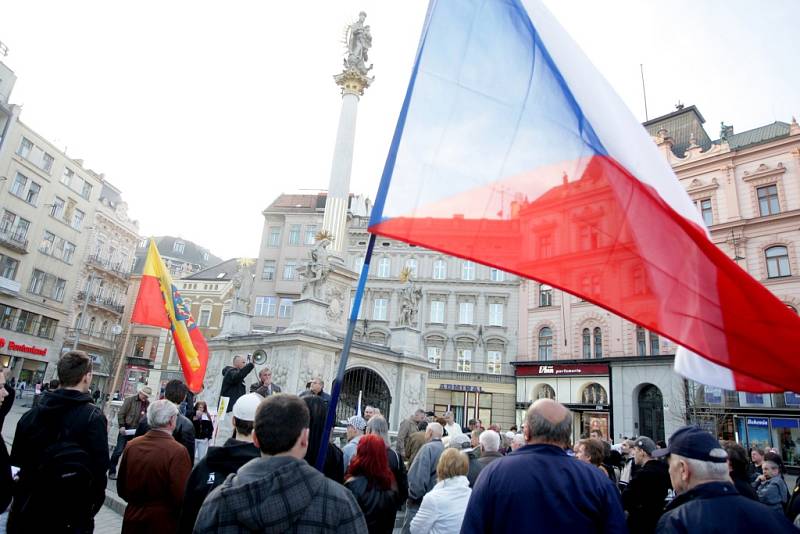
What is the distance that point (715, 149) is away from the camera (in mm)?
36781


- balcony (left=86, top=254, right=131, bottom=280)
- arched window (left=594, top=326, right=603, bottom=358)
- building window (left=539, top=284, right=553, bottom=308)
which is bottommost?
arched window (left=594, top=326, right=603, bottom=358)

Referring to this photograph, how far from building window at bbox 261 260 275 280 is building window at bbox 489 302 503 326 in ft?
72.8

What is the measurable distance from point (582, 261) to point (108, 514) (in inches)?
338

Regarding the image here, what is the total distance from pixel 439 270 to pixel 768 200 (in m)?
26.1

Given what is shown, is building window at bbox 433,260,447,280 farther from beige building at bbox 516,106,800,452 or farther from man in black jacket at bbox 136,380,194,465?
man in black jacket at bbox 136,380,194,465

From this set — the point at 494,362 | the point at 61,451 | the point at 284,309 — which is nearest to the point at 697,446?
the point at 61,451

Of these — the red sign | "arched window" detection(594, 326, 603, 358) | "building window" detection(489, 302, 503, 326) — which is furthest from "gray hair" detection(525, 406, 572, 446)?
"building window" detection(489, 302, 503, 326)

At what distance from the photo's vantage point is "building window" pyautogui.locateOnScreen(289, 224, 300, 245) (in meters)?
53.9

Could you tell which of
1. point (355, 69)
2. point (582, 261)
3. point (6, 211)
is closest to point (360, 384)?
point (355, 69)

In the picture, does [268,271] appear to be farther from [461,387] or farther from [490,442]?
[490,442]

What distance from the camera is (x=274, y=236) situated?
55.4 metres

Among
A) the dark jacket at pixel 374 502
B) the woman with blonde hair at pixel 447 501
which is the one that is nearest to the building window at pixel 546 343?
the woman with blonde hair at pixel 447 501

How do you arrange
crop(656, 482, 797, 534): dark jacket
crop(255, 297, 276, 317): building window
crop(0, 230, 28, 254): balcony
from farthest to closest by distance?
1. crop(255, 297, 276, 317): building window
2. crop(0, 230, 28, 254): balcony
3. crop(656, 482, 797, 534): dark jacket

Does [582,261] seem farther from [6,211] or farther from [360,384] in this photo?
[6,211]
